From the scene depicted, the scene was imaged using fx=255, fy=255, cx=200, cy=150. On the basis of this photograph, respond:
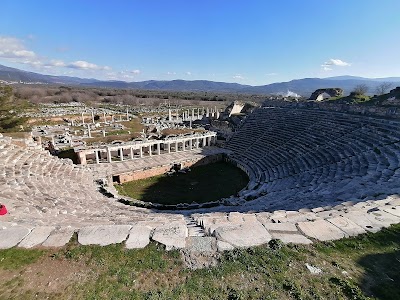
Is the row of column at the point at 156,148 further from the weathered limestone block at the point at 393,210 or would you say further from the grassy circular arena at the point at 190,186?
the weathered limestone block at the point at 393,210

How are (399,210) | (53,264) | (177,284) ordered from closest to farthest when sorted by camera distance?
(177,284), (53,264), (399,210)

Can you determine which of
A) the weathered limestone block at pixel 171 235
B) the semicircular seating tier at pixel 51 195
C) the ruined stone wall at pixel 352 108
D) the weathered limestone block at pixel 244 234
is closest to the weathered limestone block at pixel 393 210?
the weathered limestone block at pixel 244 234

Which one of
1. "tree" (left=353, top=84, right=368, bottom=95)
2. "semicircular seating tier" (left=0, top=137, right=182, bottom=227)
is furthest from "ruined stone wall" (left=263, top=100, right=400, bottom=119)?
"semicircular seating tier" (left=0, top=137, right=182, bottom=227)

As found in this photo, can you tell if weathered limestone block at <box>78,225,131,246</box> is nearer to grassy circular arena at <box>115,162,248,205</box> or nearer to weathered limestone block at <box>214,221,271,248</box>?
weathered limestone block at <box>214,221,271,248</box>

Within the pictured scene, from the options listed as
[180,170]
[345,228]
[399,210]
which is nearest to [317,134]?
[180,170]

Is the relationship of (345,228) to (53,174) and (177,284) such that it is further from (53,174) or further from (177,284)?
(53,174)
